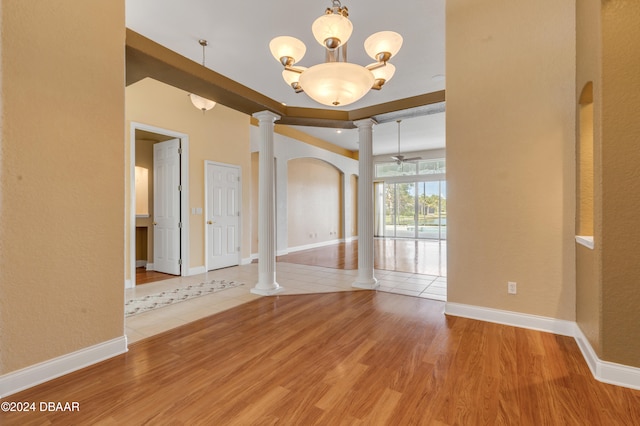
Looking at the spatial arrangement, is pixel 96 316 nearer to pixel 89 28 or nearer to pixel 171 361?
pixel 171 361

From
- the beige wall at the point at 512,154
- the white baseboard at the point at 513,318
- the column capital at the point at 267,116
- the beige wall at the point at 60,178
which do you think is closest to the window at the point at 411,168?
the column capital at the point at 267,116

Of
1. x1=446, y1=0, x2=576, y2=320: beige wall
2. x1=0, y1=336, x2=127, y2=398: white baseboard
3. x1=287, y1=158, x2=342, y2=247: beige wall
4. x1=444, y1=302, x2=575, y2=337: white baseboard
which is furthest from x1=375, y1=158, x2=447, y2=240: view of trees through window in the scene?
x1=0, y1=336, x2=127, y2=398: white baseboard

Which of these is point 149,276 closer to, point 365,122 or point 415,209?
point 365,122

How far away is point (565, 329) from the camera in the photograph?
267 cm

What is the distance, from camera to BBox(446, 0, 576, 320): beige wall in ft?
8.86

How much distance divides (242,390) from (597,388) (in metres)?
2.31

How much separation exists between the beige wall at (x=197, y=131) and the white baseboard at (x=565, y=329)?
451cm

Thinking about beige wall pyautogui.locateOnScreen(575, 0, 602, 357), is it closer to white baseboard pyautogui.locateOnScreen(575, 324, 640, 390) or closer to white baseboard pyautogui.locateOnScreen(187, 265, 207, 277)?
white baseboard pyautogui.locateOnScreen(575, 324, 640, 390)

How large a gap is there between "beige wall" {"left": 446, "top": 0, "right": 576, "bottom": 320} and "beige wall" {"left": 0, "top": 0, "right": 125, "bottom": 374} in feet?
10.8

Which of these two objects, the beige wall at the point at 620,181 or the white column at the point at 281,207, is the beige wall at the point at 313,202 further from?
the beige wall at the point at 620,181

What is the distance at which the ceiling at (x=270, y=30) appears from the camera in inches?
118

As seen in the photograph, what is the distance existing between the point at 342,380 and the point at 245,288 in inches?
109

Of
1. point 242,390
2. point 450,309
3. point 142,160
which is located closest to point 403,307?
point 450,309


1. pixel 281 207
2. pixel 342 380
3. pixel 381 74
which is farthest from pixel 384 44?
pixel 281 207
